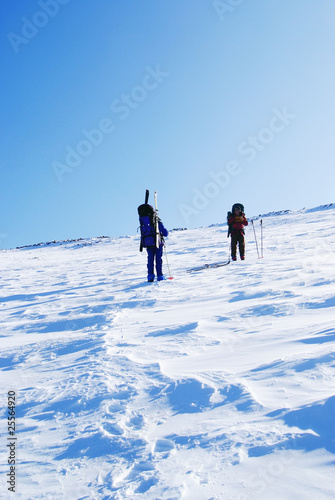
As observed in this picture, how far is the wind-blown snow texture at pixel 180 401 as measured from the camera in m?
2.06

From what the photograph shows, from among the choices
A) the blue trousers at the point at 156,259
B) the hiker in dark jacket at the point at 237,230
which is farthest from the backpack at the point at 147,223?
the hiker in dark jacket at the point at 237,230

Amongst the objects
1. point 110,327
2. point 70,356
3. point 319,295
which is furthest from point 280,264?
point 70,356

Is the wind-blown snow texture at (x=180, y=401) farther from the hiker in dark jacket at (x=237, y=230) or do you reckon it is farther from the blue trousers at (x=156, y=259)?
the hiker in dark jacket at (x=237, y=230)

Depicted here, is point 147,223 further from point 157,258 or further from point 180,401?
point 180,401

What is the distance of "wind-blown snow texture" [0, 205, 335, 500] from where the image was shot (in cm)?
206

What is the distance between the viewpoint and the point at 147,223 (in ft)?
31.7

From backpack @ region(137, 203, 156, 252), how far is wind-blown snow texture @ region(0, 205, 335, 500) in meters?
3.91

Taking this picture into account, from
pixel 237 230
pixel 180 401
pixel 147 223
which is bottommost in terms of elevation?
pixel 180 401

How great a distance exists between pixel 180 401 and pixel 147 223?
23.2ft

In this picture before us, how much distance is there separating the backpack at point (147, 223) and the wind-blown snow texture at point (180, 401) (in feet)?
12.8

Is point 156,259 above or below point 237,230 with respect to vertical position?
below

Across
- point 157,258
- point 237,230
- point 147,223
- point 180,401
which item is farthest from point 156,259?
point 180,401

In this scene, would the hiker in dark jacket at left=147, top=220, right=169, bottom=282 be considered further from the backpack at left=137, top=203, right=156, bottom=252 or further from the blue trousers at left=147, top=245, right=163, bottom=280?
the backpack at left=137, top=203, right=156, bottom=252

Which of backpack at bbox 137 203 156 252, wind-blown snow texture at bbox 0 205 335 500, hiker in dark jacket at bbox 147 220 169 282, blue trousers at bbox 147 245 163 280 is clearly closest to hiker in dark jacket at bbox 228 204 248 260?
hiker in dark jacket at bbox 147 220 169 282
